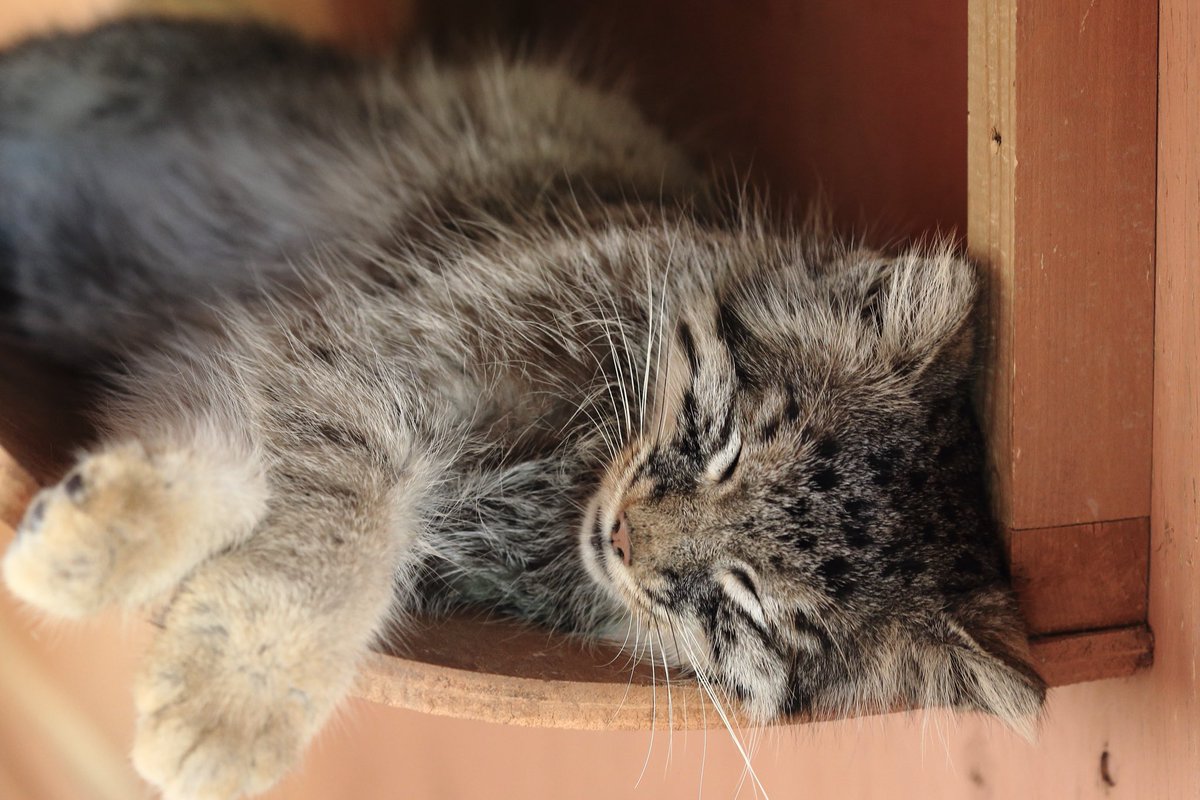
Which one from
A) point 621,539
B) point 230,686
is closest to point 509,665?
point 621,539

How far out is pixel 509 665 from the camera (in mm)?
1116

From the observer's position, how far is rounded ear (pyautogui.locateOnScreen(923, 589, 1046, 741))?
3.52ft

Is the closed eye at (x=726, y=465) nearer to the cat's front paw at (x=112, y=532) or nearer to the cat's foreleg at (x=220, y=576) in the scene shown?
the cat's foreleg at (x=220, y=576)

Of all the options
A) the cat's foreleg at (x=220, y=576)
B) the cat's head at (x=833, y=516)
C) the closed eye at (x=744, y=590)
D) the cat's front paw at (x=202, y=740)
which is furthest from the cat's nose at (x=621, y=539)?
the cat's front paw at (x=202, y=740)

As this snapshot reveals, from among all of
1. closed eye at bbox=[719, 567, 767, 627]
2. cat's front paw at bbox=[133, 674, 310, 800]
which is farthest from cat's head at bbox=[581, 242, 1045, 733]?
cat's front paw at bbox=[133, 674, 310, 800]

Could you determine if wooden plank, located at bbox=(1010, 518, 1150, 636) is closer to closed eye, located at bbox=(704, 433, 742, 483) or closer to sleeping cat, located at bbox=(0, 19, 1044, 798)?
sleeping cat, located at bbox=(0, 19, 1044, 798)

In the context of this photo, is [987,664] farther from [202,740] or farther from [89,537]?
[89,537]

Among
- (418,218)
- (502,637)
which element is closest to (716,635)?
(502,637)

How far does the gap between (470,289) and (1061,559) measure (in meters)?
0.86

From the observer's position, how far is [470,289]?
137 centimetres

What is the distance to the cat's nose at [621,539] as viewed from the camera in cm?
120

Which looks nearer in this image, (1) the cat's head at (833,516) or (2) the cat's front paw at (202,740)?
(2) the cat's front paw at (202,740)

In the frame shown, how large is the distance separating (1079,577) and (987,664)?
21cm

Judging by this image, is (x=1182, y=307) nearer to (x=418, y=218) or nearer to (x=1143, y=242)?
(x=1143, y=242)
